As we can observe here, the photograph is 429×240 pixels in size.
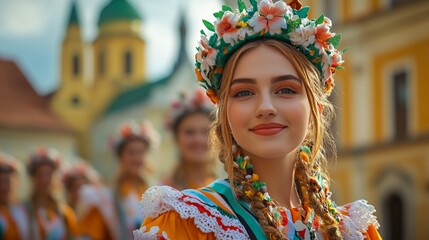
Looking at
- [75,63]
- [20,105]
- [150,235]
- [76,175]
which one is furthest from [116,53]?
[150,235]

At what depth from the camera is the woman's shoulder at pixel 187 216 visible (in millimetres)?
3018

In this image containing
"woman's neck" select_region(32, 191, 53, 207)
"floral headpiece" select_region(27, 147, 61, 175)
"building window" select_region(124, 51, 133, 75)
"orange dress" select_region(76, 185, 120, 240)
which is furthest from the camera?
"building window" select_region(124, 51, 133, 75)

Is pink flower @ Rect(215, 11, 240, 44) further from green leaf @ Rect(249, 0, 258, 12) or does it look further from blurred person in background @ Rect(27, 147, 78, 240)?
blurred person in background @ Rect(27, 147, 78, 240)

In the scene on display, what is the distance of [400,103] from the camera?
23.8 m

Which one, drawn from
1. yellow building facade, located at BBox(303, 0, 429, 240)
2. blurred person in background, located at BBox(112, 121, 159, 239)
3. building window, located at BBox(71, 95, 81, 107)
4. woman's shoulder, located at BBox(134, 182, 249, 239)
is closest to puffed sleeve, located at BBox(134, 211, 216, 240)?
woman's shoulder, located at BBox(134, 182, 249, 239)

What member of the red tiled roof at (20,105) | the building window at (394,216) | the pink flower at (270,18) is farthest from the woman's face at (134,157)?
the red tiled roof at (20,105)

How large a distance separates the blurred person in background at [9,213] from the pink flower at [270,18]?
676 centimetres

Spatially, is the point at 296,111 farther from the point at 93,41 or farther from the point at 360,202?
the point at 93,41

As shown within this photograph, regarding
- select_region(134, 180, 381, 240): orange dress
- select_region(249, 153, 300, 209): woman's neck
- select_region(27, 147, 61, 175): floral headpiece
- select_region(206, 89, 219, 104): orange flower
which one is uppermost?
select_region(27, 147, 61, 175): floral headpiece

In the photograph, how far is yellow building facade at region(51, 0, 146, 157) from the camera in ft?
173

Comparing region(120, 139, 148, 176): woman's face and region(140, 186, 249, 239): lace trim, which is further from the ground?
region(120, 139, 148, 176): woman's face

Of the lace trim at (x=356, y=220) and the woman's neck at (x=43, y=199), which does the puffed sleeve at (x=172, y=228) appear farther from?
the woman's neck at (x=43, y=199)

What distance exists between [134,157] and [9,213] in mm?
1600

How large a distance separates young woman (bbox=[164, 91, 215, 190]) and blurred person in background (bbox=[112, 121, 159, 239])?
1.11 meters
